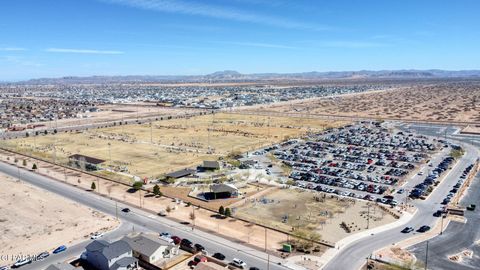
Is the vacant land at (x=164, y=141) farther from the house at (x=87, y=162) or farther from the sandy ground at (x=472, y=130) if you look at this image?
the sandy ground at (x=472, y=130)

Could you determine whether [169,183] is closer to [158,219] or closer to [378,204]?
[158,219]

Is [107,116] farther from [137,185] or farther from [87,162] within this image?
[137,185]

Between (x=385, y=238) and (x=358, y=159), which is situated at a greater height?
(x=358, y=159)

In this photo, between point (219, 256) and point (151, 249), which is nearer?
point (151, 249)

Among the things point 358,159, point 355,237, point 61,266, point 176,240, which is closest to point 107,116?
point 358,159

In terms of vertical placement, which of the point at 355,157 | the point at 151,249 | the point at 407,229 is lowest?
the point at 407,229

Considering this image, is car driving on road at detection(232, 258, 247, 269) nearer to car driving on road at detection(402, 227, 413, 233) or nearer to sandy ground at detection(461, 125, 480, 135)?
car driving on road at detection(402, 227, 413, 233)

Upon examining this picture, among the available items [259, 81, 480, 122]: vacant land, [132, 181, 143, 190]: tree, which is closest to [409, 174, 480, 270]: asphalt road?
[132, 181, 143, 190]: tree
